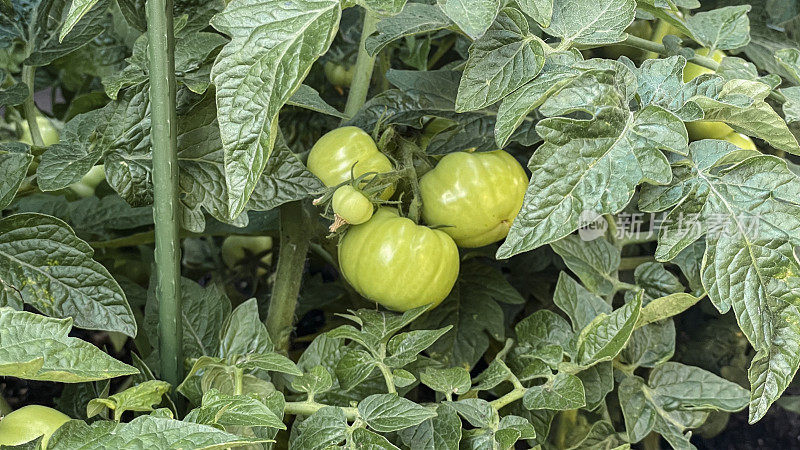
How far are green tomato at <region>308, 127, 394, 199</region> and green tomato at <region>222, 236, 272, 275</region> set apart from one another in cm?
24

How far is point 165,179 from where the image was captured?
356 millimetres

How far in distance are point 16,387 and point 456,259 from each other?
12.8 inches

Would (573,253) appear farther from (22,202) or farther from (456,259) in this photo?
(22,202)

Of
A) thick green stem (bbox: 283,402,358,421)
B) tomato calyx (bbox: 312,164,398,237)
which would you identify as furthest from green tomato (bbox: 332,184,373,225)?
thick green stem (bbox: 283,402,358,421)

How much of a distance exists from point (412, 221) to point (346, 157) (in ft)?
0.17

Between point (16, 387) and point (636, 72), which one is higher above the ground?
point (636, 72)

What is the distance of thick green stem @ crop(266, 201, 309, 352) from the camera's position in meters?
0.50

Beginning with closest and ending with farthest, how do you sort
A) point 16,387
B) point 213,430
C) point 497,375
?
point 213,430, point 497,375, point 16,387

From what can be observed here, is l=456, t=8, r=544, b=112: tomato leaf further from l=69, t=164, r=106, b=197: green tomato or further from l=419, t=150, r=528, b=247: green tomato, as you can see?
l=69, t=164, r=106, b=197: green tomato

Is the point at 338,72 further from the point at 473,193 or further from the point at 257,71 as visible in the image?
the point at 257,71

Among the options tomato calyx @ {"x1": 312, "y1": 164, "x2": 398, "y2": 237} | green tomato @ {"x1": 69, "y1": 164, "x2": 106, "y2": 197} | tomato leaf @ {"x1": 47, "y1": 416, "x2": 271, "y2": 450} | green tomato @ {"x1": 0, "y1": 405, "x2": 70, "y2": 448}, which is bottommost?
green tomato @ {"x1": 69, "y1": 164, "x2": 106, "y2": 197}

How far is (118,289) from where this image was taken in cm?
38

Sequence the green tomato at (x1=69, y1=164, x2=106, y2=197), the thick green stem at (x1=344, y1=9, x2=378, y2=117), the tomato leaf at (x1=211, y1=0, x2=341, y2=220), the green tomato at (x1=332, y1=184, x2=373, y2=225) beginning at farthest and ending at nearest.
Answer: the green tomato at (x1=69, y1=164, x2=106, y2=197) < the thick green stem at (x1=344, y1=9, x2=378, y2=117) < the green tomato at (x1=332, y1=184, x2=373, y2=225) < the tomato leaf at (x1=211, y1=0, x2=341, y2=220)

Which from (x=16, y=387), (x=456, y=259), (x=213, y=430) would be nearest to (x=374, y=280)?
(x=456, y=259)
